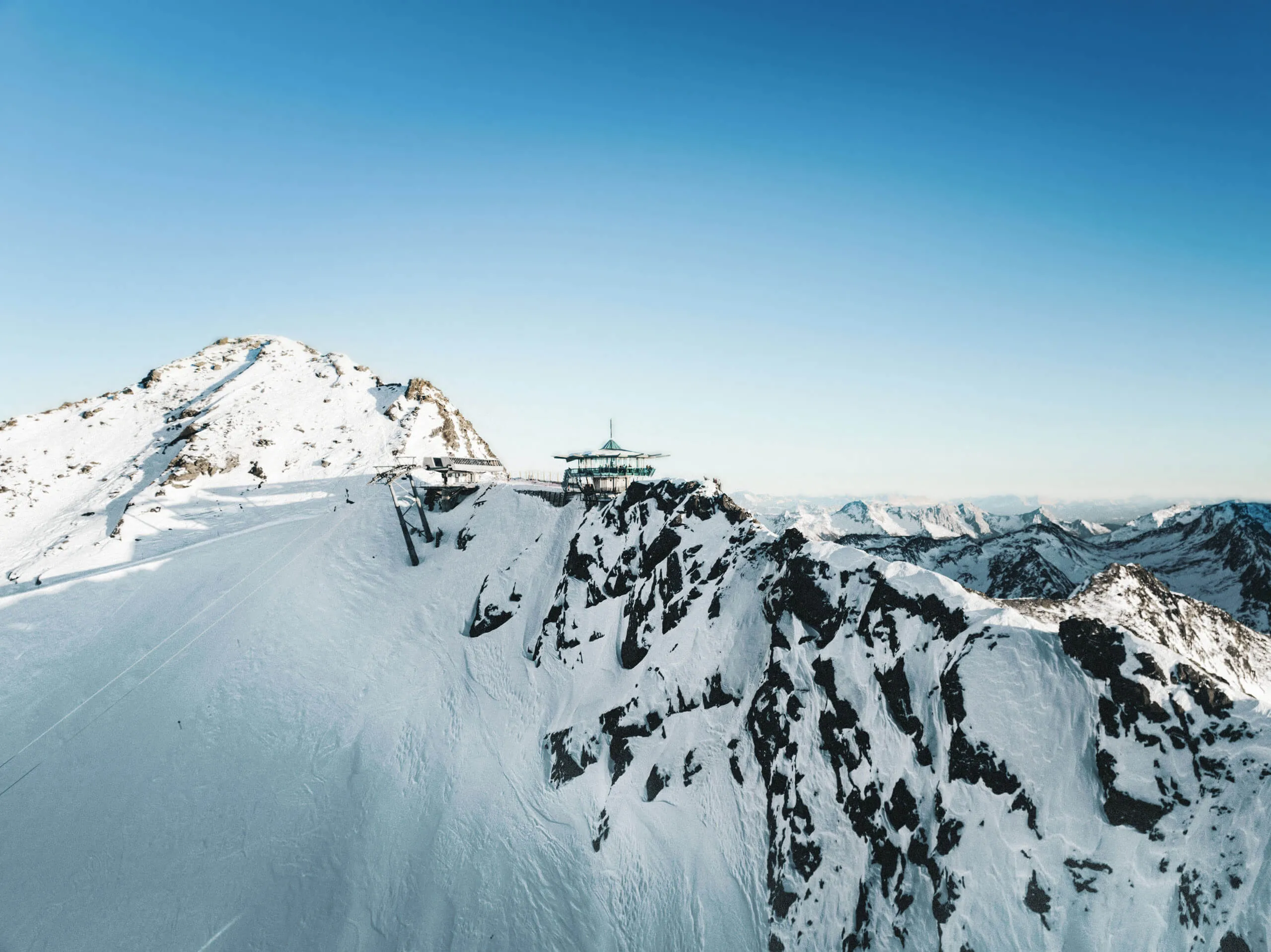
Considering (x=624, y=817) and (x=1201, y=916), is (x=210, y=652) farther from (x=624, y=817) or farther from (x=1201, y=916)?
(x=1201, y=916)

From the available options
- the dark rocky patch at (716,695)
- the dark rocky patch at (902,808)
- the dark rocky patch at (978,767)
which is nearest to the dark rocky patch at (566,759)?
the dark rocky patch at (716,695)

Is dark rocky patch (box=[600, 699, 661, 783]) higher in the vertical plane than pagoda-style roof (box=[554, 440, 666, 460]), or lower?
lower

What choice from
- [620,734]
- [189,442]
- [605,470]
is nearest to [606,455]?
[605,470]

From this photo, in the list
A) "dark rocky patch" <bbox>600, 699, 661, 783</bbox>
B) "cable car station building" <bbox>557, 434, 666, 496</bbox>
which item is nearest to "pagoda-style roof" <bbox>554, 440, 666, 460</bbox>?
"cable car station building" <bbox>557, 434, 666, 496</bbox>

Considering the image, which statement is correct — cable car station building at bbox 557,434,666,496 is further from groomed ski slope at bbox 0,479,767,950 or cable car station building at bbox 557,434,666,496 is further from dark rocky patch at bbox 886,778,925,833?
dark rocky patch at bbox 886,778,925,833

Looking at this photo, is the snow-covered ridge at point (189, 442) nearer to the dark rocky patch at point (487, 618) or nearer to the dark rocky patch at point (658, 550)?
the dark rocky patch at point (487, 618)

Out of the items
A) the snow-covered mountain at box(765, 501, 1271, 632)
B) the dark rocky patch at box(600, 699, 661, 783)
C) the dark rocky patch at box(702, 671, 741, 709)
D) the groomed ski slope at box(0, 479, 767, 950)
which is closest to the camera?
the groomed ski slope at box(0, 479, 767, 950)
